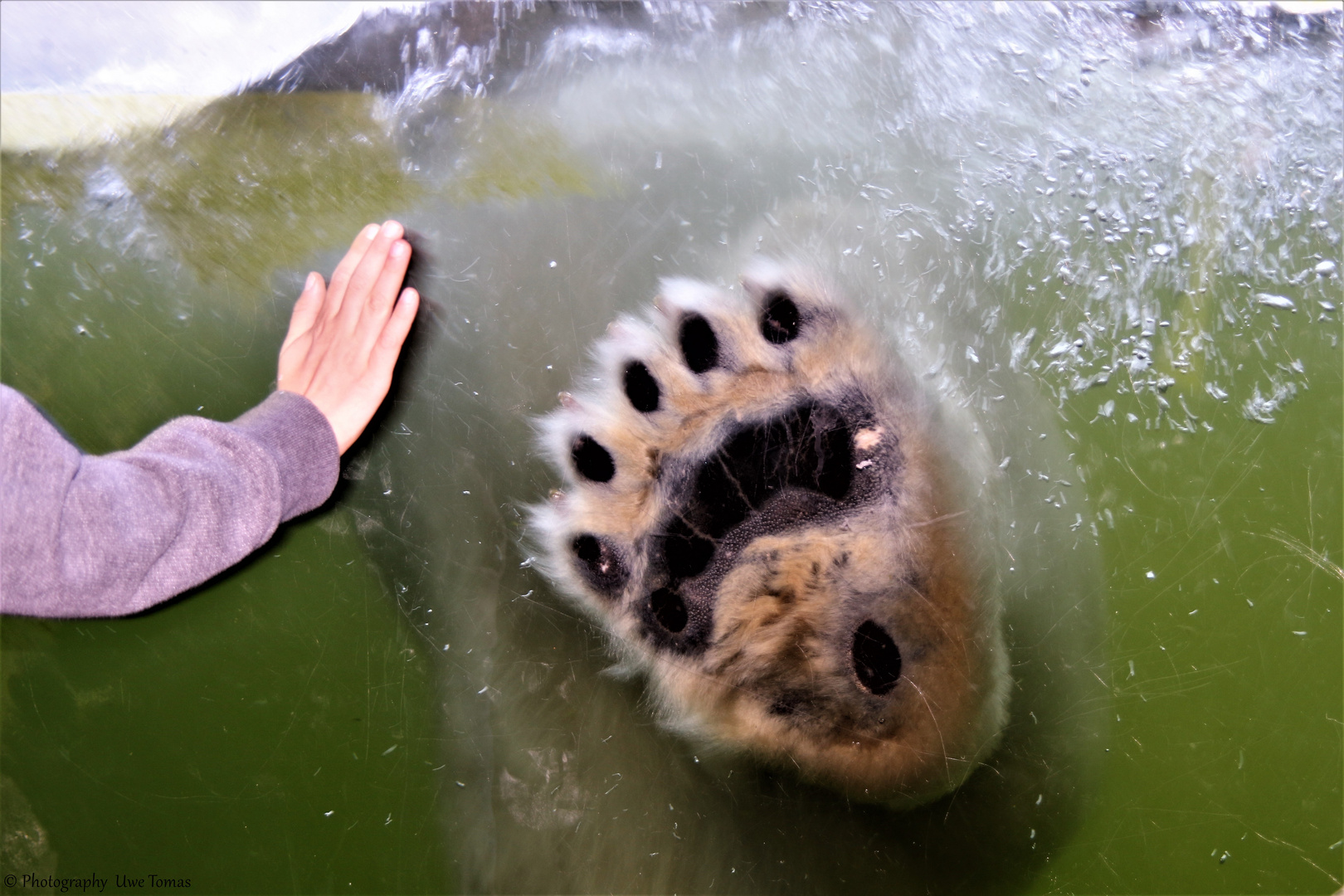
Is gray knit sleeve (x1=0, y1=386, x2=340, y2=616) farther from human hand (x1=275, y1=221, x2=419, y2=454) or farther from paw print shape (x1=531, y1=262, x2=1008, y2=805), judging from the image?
paw print shape (x1=531, y1=262, x2=1008, y2=805)

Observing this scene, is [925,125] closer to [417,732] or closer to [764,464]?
[764,464]

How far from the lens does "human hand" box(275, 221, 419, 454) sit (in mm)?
822

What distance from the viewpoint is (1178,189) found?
0.84 m

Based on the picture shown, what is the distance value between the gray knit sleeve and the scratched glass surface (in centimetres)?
9

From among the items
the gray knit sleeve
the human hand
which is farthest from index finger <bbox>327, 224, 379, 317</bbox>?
the gray knit sleeve

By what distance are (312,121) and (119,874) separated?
962mm

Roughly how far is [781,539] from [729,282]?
1.01 ft

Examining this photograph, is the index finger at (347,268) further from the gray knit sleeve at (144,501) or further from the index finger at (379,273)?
the gray knit sleeve at (144,501)

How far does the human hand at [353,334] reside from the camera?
2.70 ft

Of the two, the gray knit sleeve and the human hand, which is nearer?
the gray knit sleeve

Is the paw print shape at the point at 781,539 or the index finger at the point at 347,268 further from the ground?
the index finger at the point at 347,268

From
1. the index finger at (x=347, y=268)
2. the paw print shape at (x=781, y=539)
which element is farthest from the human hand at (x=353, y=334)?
the paw print shape at (x=781, y=539)

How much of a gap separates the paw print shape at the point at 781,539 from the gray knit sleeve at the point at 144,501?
0.91 feet

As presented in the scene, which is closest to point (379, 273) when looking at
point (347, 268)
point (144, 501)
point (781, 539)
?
point (347, 268)
